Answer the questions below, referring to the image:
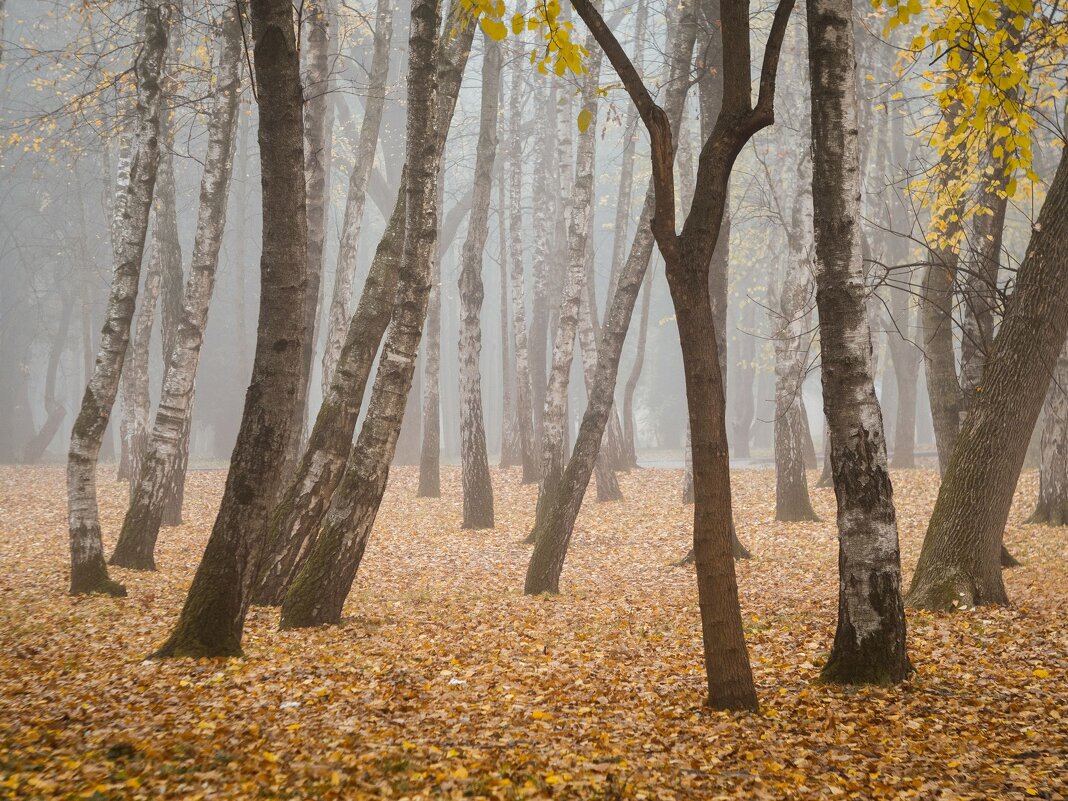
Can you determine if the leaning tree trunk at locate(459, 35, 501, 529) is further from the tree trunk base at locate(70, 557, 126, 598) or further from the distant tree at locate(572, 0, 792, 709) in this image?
the distant tree at locate(572, 0, 792, 709)

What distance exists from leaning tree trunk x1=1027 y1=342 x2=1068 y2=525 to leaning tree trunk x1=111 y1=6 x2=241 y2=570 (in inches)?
457

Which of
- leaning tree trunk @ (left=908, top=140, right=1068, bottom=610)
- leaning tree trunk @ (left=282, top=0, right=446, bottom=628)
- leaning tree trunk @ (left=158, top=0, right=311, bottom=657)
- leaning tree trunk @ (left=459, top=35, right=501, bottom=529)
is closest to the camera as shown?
leaning tree trunk @ (left=158, top=0, right=311, bottom=657)

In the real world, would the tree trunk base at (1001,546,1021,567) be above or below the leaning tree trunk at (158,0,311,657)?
below

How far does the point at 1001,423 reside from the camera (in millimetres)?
7117

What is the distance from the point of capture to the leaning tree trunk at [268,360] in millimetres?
5766

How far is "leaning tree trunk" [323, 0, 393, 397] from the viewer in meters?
14.3

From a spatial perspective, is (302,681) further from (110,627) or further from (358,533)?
(110,627)

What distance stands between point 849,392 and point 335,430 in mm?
4612

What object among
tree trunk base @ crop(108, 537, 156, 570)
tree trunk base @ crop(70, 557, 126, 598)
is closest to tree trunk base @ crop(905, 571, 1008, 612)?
tree trunk base @ crop(70, 557, 126, 598)

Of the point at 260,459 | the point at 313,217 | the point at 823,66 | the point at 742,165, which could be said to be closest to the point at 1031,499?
the point at 823,66

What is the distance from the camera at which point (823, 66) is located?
5.43m

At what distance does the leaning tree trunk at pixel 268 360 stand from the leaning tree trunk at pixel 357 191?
8447mm

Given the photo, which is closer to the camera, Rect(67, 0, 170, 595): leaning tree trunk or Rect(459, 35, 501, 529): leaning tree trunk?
Rect(67, 0, 170, 595): leaning tree trunk

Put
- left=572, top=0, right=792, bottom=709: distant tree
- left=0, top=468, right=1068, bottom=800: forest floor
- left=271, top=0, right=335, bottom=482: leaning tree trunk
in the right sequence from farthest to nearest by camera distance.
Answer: left=271, top=0, right=335, bottom=482: leaning tree trunk, left=572, top=0, right=792, bottom=709: distant tree, left=0, top=468, right=1068, bottom=800: forest floor
